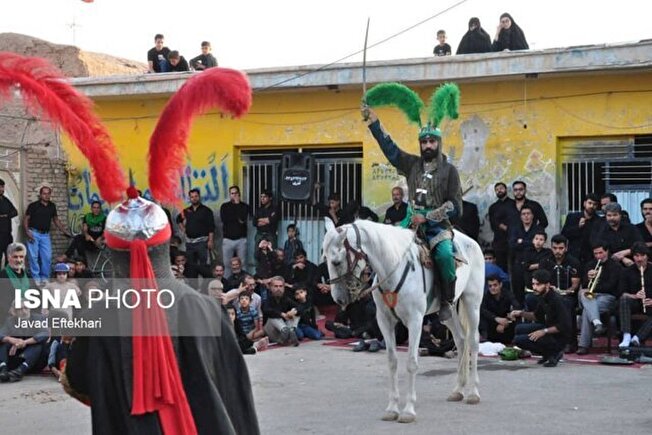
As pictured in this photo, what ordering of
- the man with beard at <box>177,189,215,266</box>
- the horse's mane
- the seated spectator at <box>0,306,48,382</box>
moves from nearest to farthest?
the horse's mane → the seated spectator at <box>0,306,48,382</box> → the man with beard at <box>177,189,215,266</box>

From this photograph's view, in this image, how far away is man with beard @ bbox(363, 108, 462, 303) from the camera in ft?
34.4

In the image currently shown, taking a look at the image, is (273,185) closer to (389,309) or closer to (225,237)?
(225,237)

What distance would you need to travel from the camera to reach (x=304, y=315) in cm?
1595

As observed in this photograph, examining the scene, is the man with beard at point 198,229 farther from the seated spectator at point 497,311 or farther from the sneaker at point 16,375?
the sneaker at point 16,375

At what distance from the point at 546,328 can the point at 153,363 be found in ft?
29.8

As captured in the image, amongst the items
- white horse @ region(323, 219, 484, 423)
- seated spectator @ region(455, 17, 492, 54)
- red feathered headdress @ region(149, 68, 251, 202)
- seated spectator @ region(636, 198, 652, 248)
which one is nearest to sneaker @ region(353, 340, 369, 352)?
white horse @ region(323, 219, 484, 423)

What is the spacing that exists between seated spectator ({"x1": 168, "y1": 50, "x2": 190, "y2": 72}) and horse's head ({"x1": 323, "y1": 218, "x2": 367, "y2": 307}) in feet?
37.0

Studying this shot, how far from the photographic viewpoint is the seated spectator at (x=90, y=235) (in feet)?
63.0

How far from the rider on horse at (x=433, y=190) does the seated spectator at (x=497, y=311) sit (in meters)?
3.69

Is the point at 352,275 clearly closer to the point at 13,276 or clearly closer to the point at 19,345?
the point at 19,345

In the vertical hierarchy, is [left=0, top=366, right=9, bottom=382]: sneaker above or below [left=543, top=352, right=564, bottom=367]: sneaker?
below

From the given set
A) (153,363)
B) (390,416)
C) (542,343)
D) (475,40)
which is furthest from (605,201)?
(153,363)

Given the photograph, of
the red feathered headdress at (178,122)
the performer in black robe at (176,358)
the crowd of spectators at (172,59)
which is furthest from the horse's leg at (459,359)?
the crowd of spectators at (172,59)

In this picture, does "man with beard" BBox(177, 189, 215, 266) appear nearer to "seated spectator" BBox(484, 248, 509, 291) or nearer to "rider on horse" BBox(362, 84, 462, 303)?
"seated spectator" BBox(484, 248, 509, 291)
